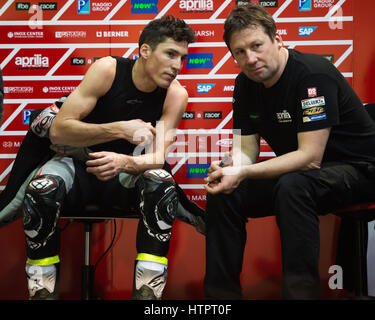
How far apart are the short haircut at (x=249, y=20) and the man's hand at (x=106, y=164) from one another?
68 cm

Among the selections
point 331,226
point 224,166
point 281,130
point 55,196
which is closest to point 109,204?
point 55,196

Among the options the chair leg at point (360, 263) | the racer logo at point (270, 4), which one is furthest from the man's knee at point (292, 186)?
the racer logo at point (270, 4)

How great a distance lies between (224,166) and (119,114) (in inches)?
22.0

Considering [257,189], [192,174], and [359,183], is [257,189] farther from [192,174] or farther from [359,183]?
[192,174]

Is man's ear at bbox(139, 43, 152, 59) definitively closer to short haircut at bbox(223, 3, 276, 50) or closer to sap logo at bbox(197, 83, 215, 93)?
short haircut at bbox(223, 3, 276, 50)

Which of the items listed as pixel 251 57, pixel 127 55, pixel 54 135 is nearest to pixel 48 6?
pixel 127 55

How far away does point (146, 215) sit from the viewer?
5.39ft

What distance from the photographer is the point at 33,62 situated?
2625 mm

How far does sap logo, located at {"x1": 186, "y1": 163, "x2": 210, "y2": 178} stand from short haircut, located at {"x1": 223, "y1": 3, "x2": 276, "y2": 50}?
101 centimetres

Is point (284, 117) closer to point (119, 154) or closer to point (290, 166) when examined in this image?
point (290, 166)

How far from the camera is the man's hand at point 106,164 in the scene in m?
1.78

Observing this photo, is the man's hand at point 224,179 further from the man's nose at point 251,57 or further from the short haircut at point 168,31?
the short haircut at point 168,31

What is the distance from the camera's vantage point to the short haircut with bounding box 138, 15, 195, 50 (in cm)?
195
